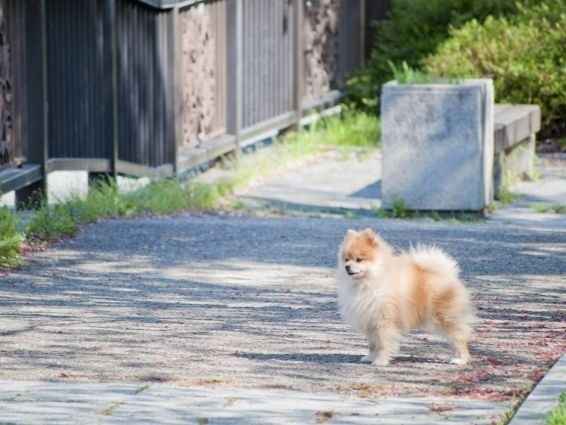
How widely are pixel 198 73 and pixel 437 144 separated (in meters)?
3.13

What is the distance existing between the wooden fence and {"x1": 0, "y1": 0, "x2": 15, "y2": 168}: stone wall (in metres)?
0.01

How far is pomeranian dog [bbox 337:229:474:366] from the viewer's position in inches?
297

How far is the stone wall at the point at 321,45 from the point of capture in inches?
761

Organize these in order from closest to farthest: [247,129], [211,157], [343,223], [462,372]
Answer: [462,372], [343,223], [211,157], [247,129]

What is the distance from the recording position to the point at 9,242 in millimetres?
10258

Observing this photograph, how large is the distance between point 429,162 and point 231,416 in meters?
7.12

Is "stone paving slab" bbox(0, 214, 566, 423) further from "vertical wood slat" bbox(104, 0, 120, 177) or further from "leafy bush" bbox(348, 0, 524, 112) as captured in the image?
"leafy bush" bbox(348, 0, 524, 112)

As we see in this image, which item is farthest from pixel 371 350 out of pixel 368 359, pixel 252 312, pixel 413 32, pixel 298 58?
pixel 413 32

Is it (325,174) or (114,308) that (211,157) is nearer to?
(325,174)

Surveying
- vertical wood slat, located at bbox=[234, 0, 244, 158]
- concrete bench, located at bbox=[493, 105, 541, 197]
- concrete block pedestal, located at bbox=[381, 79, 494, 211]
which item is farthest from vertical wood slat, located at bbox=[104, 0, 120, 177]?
concrete bench, located at bbox=[493, 105, 541, 197]

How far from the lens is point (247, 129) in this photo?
16.9 metres

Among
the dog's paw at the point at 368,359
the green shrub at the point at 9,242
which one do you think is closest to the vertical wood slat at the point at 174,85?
the green shrub at the point at 9,242

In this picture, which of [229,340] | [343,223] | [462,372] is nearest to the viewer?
[462,372]

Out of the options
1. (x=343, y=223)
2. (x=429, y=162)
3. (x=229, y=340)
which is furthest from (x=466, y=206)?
(x=229, y=340)
